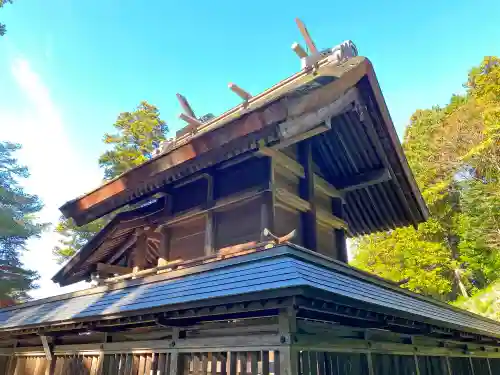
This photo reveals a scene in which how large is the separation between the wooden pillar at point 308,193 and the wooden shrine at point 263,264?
2 centimetres

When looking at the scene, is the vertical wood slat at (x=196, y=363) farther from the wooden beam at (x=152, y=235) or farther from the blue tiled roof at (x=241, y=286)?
the wooden beam at (x=152, y=235)

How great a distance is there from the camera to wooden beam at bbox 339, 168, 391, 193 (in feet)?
Answer: 26.0

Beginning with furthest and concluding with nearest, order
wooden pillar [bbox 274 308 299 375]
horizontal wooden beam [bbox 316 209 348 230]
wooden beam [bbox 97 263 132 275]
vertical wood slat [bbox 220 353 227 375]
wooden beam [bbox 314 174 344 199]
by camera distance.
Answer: wooden beam [bbox 97 263 132 275], wooden beam [bbox 314 174 344 199], horizontal wooden beam [bbox 316 209 348 230], vertical wood slat [bbox 220 353 227 375], wooden pillar [bbox 274 308 299 375]

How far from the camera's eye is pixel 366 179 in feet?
26.9

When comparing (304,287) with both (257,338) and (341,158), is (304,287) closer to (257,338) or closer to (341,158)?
(257,338)

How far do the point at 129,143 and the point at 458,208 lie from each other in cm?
2143

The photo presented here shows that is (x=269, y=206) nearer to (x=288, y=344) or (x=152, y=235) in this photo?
(x=288, y=344)

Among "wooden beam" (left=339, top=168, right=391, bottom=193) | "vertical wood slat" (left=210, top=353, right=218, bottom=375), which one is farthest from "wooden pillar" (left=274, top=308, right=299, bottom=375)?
"wooden beam" (left=339, top=168, right=391, bottom=193)

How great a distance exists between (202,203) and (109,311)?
2893 millimetres

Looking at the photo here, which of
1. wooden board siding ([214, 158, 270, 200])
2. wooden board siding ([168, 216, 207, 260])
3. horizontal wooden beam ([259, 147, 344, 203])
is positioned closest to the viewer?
horizontal wooden beam ([259, 147, 344, 203])

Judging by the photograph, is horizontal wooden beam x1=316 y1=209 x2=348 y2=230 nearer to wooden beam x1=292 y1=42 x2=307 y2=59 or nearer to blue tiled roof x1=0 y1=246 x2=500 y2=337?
blue tiled roof x1=0 y1=246 x2=500 y2=337

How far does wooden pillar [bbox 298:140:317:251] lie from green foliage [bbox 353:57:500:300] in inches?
608

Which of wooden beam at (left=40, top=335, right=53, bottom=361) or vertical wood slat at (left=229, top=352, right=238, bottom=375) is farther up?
wooden beam at (left=40, top=335, right=53, bottom=361)

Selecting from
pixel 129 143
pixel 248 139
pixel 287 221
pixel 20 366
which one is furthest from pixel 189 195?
pixel 129 143
